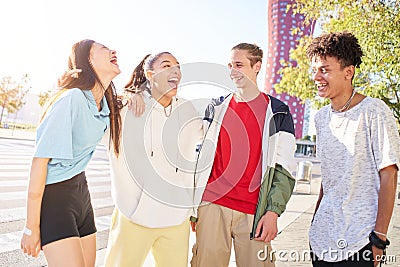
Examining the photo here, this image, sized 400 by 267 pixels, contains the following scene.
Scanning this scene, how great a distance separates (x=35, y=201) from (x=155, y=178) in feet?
2.31

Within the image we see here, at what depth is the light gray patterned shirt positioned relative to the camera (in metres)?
2.04

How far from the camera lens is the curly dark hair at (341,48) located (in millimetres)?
2250

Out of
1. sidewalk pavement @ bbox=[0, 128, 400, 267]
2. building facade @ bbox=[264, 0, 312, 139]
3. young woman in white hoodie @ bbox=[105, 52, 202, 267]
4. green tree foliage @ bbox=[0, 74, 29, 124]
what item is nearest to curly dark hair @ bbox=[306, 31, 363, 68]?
sidewalk pavement @ bbox=[0, 128, 400, 267]

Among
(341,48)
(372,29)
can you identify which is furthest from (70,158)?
(372,29)

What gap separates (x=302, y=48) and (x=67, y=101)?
9602 mm

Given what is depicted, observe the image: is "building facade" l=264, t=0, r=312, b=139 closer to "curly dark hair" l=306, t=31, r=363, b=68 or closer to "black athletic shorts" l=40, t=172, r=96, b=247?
"curly dark hair" l=306, t=31, r=363, b=68

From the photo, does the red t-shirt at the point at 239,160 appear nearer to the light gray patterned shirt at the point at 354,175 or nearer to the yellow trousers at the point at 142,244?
the yellow trousers at the point at 142,244

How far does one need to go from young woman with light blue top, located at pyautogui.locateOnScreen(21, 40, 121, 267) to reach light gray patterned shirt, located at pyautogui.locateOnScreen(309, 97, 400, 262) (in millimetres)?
1223

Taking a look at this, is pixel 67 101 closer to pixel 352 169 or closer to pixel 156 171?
pixel 156 171

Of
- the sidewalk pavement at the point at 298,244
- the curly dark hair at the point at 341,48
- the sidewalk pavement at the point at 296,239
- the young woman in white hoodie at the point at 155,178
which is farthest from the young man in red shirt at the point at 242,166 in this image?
the sidewalk pavement at the point at 298,244

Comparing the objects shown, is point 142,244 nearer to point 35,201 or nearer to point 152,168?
point 152,168

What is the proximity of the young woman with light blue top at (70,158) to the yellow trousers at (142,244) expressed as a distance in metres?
0.13

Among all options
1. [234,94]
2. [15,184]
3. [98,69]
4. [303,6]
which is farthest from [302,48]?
[98,69]

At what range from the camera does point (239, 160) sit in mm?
2641
